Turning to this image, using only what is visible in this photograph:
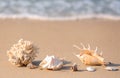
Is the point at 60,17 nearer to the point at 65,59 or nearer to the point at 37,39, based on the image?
the point at 37,39

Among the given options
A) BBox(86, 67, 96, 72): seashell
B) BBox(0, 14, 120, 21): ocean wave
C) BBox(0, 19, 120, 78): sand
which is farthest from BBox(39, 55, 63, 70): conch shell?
BBox(0, 14, 120, 21): ocean wave

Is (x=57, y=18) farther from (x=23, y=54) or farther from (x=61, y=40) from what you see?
(x=23, y=54)

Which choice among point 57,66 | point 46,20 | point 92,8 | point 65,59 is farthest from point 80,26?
point 57,66

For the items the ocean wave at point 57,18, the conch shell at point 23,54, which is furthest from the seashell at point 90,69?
the ocean wave at point 57,18

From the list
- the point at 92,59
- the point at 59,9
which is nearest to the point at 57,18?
the point at 59,9

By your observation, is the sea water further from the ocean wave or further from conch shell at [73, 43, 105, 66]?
conch shell at [73, 43, 105, 66]

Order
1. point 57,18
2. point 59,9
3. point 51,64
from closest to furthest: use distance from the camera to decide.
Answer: point 51,64 → point 57,18 → point 59,9
